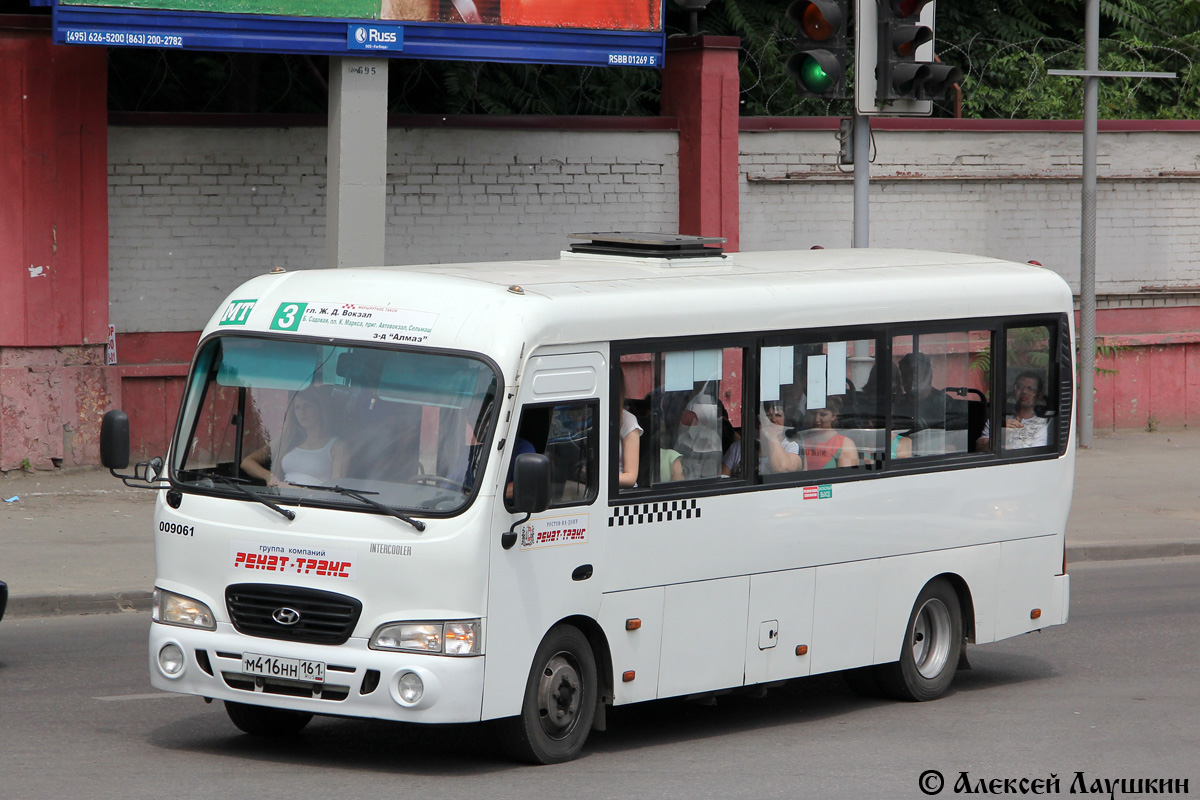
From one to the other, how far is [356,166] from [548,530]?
9.29 m

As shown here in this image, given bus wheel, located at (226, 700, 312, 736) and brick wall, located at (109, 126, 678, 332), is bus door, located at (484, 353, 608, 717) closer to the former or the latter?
bus wheel, located at (226, 700, 312, 736)

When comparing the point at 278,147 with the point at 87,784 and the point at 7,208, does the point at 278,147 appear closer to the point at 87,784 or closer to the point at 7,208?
the point at 7,208

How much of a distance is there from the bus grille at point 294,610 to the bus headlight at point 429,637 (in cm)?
15

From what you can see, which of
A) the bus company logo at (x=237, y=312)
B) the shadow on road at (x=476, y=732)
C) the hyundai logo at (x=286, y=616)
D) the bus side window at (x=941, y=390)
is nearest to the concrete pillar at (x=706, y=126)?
the bus side window at (x=941, y=390)

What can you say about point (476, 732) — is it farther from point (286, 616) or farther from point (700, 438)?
point (700, 438)

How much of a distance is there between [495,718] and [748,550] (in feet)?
5.85

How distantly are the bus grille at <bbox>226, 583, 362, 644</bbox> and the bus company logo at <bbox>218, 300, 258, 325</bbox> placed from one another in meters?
1.32

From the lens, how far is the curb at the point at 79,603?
11586mm

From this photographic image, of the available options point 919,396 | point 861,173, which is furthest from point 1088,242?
point 919,396

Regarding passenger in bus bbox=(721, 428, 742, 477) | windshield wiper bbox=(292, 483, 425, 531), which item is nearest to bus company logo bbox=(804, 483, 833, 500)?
passenger in bus bbox=(721, 428, 742, 477)

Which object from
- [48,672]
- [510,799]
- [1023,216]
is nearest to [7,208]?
[48,672]

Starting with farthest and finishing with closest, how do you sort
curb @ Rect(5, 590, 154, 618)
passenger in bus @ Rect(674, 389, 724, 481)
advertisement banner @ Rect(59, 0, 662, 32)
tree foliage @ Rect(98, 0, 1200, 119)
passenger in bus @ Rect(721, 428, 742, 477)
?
1. tree foliage @ Rect(98, 0, 1200, 119)
2. advertisement banner @ Rect(59, 0, 662, 32)
3. curb @ Rect(5, 590, 154, 618)
4. passenger in bus @ Rect(721, 428, 742, 477)
5. passenger in bus @ Rect(674, 389, 724, 481)

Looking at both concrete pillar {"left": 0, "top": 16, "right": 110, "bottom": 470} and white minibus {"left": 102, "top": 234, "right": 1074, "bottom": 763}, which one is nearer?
white minibus {"left": 102, "top": 234, "right": 1074, "bottom": 763}

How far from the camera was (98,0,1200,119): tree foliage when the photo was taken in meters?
20.2
